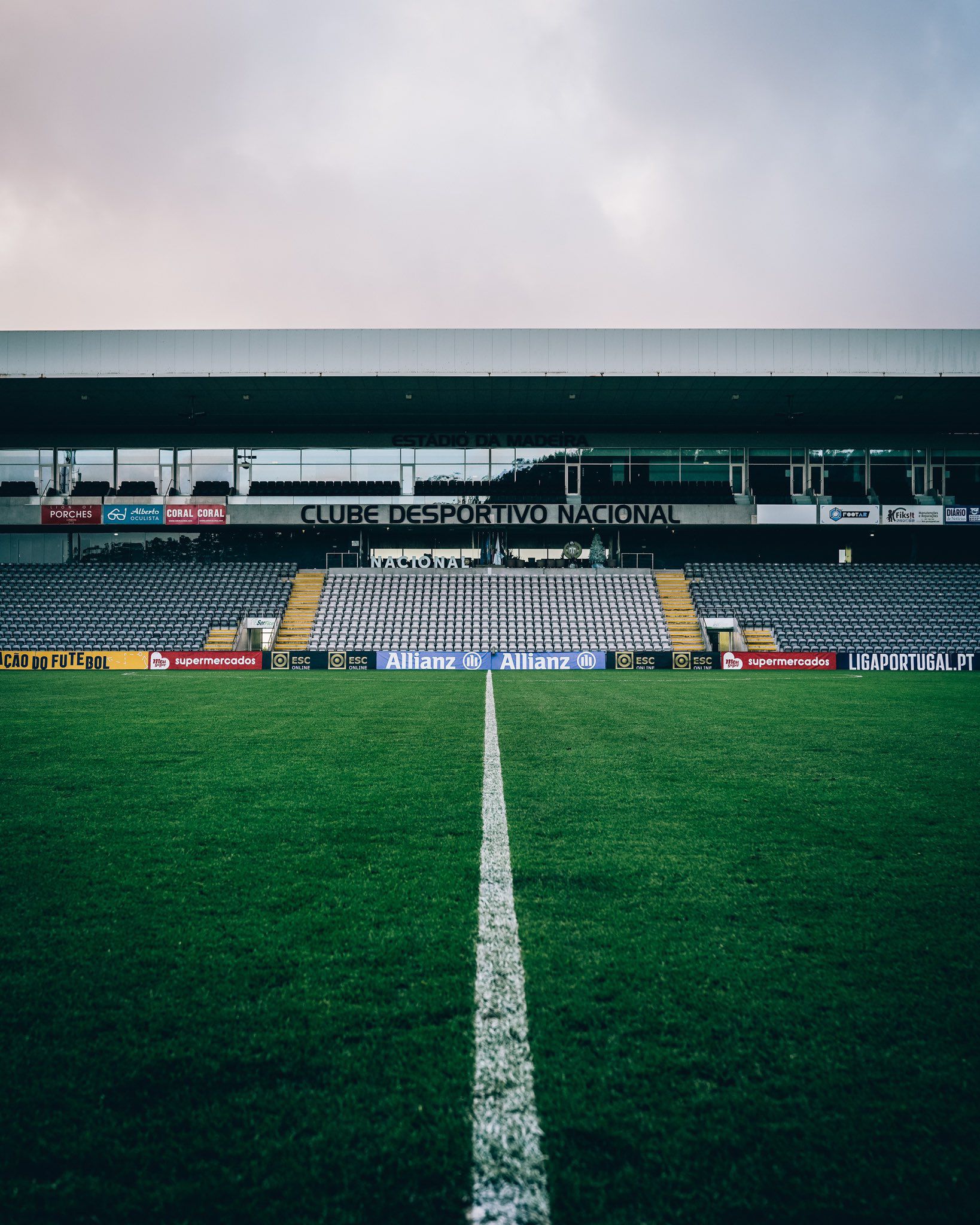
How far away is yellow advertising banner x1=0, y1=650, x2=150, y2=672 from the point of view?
987 inches

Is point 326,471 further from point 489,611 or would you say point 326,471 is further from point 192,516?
point 489,611

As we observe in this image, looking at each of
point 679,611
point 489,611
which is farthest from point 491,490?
point 679,611

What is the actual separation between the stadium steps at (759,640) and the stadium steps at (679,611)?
172 centimetres

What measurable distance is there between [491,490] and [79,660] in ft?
58.5

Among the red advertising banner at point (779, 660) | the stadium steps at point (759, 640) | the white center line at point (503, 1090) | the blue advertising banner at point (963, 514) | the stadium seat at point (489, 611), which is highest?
the blue advertising banner at point (963, 514)

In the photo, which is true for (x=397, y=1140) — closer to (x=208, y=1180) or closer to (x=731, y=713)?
(x=208, y=1180)

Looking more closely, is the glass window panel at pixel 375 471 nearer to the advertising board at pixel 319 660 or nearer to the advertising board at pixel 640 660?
the advertising board at pixel 319 660

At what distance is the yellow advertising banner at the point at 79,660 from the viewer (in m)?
25.1

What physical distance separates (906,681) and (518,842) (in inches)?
704

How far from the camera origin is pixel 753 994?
2631 millimetres

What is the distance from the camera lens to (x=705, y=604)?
31141 mm

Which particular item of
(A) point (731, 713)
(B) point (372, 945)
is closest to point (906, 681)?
(A) point (731, 713)

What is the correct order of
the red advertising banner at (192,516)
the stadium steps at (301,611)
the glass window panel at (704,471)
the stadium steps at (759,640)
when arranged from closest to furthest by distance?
the stadium steps at (759,640) → the stadium steps at (301,611) → the red advertising banner at (192,516) → the glass window panel at (704,471)

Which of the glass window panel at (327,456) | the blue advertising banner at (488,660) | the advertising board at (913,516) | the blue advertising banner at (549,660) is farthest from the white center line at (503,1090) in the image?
the advertising board at (913,516)
